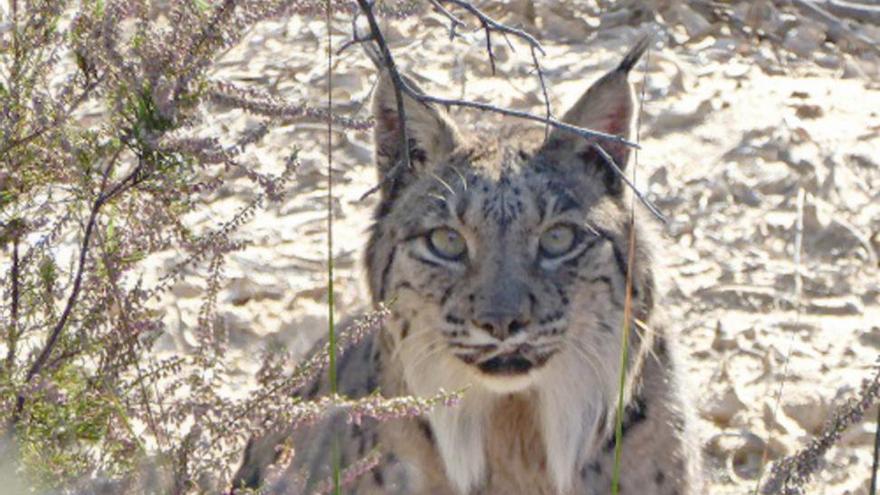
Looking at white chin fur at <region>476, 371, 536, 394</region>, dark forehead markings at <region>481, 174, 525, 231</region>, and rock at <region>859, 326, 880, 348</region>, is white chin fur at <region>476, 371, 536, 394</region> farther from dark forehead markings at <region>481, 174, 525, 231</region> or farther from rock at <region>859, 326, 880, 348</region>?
rock at <region>859, 326, 880, 348</region>

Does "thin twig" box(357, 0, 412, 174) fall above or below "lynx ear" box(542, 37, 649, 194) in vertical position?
above

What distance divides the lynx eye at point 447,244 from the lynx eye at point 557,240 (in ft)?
0.71

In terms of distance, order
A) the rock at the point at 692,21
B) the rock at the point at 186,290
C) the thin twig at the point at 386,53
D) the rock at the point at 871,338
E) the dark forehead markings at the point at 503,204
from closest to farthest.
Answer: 1. the thin twig at the point at 386,53
2. the dark forehead markings at the point at 503,204
3. the rock at the point at 871,338
4. the rock at the point at 186,290
5. the rock at the point at 692,21

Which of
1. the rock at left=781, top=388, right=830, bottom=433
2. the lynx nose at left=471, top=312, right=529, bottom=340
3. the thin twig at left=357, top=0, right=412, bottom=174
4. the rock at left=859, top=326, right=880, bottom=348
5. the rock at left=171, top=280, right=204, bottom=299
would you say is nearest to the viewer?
the thin twig at left=357, top=0, right=412, bottom=174

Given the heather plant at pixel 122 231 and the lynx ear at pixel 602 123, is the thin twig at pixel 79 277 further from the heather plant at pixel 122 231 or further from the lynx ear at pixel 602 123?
the lynx ear at pixel 602 123

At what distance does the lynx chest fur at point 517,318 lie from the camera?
475 cm

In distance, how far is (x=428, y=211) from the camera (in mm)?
4969

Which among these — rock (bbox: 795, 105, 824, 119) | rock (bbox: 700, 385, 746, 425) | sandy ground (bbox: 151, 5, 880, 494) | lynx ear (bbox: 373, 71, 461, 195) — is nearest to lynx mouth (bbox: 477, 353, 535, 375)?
lynx ear (bbox: 373, 71, 461, 195)

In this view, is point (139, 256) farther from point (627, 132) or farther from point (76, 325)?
point (627, 132)

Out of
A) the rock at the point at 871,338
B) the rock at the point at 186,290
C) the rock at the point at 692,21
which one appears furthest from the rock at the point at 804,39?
the rock at the point at 186,290

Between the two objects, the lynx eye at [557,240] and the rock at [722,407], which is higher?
the lynx eye at [557,240]

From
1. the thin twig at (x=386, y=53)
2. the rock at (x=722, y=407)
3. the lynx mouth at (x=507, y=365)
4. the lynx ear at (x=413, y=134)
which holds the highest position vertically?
the thin twig at (x=386, y=53)

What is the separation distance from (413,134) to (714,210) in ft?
10.5

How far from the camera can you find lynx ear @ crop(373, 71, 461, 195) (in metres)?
5.03
